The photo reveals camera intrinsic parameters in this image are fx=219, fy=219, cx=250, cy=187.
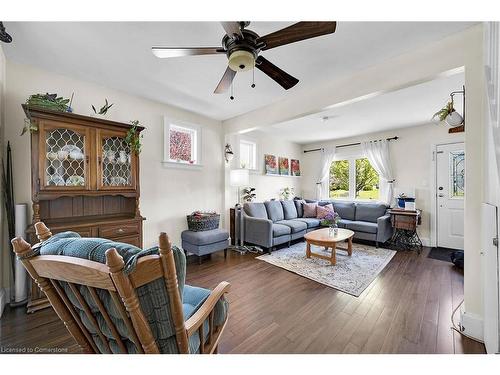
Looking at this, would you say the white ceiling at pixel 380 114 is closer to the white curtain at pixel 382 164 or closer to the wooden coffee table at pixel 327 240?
the white curtain at pixel 382 164

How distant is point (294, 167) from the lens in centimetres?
622

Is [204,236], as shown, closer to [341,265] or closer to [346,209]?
[341,265]

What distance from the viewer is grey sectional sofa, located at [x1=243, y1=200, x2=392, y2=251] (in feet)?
13.2

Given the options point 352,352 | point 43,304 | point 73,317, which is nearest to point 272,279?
point 352,352

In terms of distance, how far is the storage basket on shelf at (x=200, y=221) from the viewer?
3587 millimetres

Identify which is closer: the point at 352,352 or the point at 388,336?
the point at 352,352

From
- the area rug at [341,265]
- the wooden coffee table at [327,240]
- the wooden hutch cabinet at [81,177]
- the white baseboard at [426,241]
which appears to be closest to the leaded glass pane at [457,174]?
the white baseboard at [426,241]

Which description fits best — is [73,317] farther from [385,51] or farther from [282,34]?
[385,51]

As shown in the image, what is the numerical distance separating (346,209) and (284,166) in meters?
1.88

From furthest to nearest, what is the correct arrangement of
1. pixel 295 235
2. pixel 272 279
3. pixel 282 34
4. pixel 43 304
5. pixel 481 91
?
pixel 295 235
pixel 272 279
pixel 43 304
pixel 481 91
pixel 282 34

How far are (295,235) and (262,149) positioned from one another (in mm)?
2205

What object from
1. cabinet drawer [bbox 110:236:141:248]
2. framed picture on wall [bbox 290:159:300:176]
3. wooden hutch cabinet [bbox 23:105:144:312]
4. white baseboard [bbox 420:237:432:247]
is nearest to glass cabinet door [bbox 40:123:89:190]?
wooden hutch cabinet [bbox 23:105:144:312]

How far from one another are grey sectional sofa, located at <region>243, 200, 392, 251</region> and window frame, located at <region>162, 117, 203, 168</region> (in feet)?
4.48

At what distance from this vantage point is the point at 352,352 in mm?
1577
